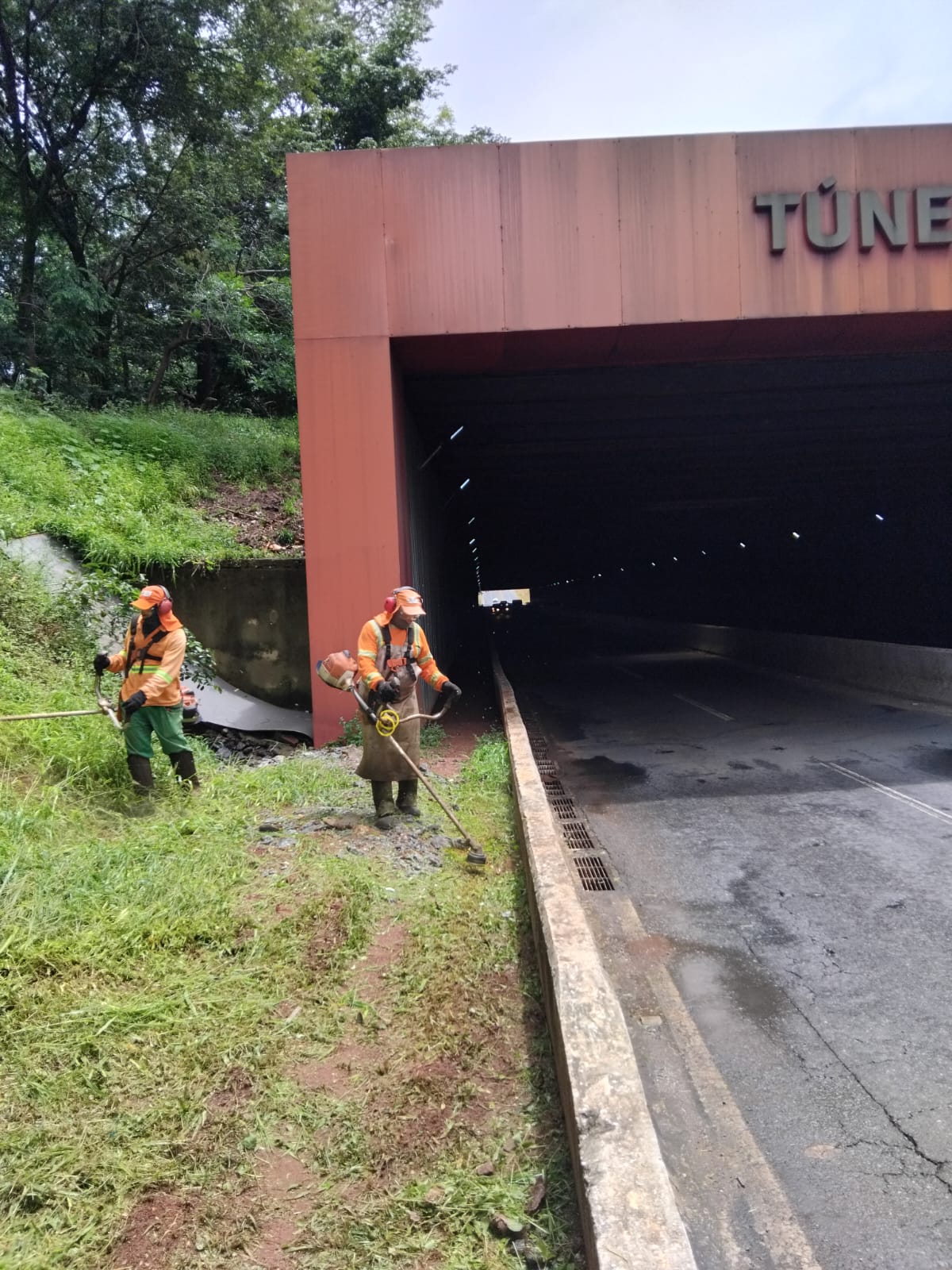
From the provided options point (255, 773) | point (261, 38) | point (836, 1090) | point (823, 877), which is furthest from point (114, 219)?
point (836, 1090)

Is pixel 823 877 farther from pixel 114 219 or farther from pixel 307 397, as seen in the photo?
pixel 114 219

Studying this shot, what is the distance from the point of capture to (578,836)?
684 cm

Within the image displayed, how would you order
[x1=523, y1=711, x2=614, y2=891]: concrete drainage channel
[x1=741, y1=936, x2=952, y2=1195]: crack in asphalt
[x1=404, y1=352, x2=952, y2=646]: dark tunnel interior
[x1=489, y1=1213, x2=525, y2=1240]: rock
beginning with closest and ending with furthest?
[x1=489, y1=1213, x2=525, y2=1240]: rock, [x1=741, y1=936, x2=952, y2=1195]: crack in asphalt, [x1=523, y1=711, x2=614, y2=891]: concrete drainage channel, [x1=404, y1=352, x2=952, y2=646]: dark tunnel interior

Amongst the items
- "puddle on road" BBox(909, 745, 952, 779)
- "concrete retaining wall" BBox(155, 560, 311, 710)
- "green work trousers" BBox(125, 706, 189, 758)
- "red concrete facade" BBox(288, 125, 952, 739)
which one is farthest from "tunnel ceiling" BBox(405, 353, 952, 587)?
"green work trousers" BBox(125, 706, 189, 758)

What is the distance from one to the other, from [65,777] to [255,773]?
1.81m

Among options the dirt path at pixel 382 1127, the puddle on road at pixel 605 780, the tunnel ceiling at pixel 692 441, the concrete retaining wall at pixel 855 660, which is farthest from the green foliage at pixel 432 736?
the concrete retaining wall at pixel 855 660

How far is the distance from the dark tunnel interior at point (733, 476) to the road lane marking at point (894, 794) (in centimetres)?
607

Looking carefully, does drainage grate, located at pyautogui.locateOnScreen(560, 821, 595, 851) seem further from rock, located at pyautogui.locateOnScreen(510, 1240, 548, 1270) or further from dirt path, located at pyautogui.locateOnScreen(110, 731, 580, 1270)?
rock, located at pyautogui.locateOnScreen(510, 1240, 548, 1270)

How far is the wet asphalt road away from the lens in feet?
8.95

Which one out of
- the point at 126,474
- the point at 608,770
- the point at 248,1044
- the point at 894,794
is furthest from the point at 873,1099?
the point at 126,474

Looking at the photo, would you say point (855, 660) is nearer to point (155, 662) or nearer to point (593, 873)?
point (593, 873)

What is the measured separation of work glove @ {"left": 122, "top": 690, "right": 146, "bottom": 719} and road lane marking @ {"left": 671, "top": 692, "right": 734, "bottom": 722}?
28.3 ft

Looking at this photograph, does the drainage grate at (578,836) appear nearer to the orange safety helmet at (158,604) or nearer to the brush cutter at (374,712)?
the brush cutter at (374,712)

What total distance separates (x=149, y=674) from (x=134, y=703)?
39 centimetres
